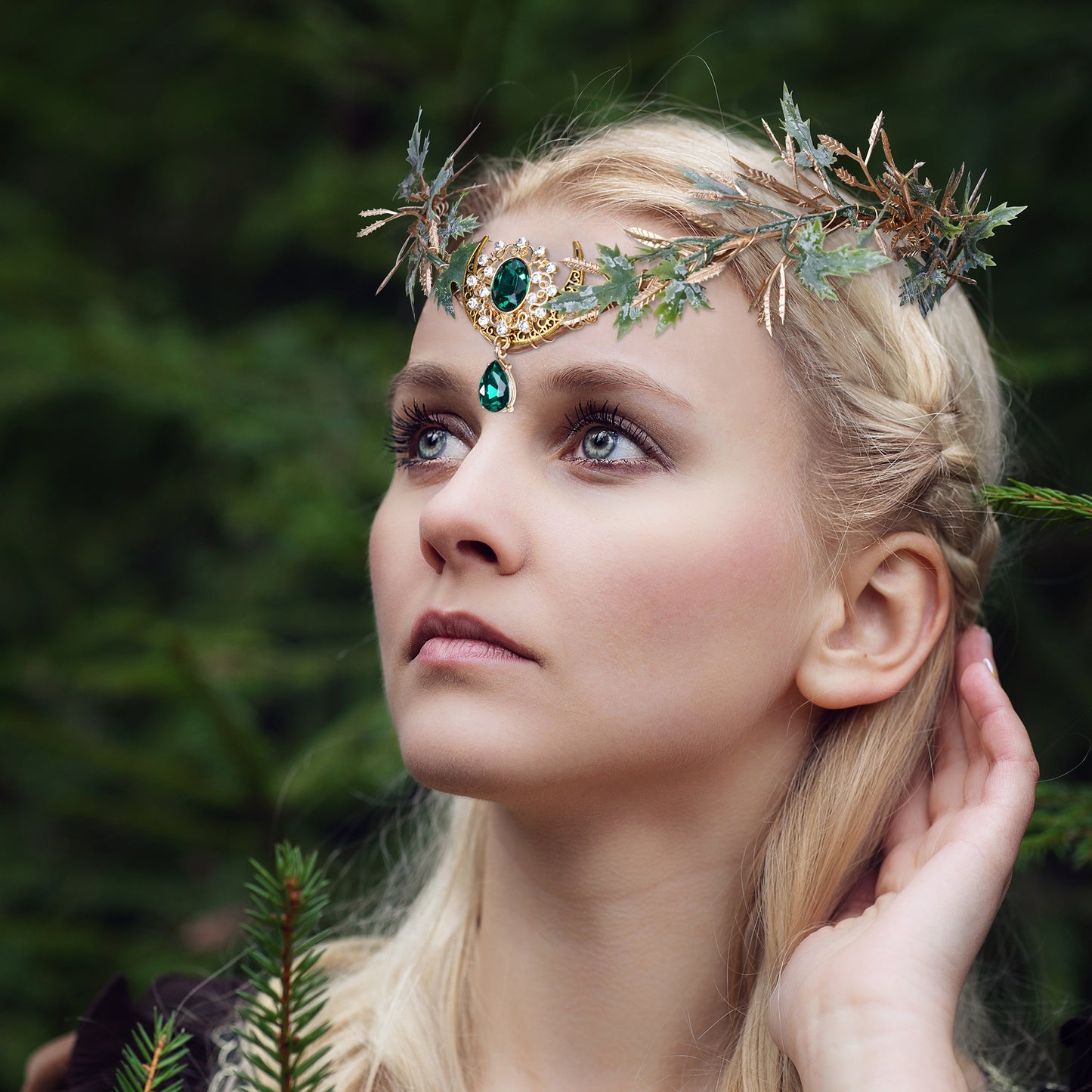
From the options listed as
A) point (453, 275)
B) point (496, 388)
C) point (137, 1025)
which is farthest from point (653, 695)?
point (137, 1025)

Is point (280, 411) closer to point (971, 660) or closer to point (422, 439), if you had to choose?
point (422, 439)

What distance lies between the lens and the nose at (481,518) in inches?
60.1

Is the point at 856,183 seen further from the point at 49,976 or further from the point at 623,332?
the point at 49,976

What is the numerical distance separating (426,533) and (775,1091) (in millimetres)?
927

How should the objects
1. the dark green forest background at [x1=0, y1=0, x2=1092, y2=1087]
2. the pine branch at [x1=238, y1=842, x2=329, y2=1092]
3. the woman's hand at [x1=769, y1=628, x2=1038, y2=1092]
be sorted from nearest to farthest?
1. the pine branch at [x1=238, y1=842, x2=329, y2=1092]
2. the woman's hand at [x1=769, y1=628, x2=1038, y2=1092]
3. the dark green forest background at [x1=0, y1=0, x2=1092, y2=1087]

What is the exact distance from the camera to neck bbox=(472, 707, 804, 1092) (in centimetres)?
171

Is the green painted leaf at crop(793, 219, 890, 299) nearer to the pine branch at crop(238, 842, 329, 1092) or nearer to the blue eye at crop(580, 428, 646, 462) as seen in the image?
the blue eye at crop(580, 428, 646, 462)

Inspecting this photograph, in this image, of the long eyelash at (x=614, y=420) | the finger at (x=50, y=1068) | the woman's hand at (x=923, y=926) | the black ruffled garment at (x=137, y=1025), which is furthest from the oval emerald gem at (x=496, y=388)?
the finger at (x=50, y=1068)

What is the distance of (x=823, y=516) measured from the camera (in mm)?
1711

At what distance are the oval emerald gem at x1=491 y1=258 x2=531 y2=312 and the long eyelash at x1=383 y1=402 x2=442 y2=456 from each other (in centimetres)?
22

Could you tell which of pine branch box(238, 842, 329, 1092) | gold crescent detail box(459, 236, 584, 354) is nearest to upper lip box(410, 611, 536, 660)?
gold crescent detail box(459, 236, 584, 354)

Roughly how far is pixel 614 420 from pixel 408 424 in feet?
1.28

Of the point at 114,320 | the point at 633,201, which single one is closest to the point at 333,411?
the point at 114,320

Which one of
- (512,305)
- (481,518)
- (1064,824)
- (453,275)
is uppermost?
(453,275)
